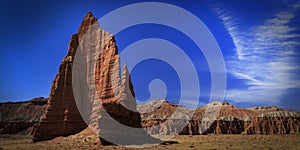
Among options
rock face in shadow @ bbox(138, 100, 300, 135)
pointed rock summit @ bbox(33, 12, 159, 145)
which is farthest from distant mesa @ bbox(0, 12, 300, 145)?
rock face in shadow @ bbox(138, 100, 300, 135)

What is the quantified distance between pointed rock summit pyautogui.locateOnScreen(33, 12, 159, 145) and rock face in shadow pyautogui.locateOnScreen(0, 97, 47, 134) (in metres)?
54.8

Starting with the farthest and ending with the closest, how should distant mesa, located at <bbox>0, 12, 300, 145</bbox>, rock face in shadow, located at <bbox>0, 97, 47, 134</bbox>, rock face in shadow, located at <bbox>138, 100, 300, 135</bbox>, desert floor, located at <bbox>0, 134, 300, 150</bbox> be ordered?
rock face in shadow, located at <bbox>138, 100, 300, 135</bbox>, rock face in shadow, located at <bbox>0, 97, 47, 134</bbox>, distant mesa, located at <bbox>0, 12, 300, 145</bbox>, desert floor, located at <bbox>0, 134, 300, 150</bbox>

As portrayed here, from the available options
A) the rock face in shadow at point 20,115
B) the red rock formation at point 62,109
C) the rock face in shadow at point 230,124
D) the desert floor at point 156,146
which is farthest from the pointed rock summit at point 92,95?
the rock face in shadow at point 230,124

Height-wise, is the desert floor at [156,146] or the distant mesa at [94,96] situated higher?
the distant mesa at [94,96]

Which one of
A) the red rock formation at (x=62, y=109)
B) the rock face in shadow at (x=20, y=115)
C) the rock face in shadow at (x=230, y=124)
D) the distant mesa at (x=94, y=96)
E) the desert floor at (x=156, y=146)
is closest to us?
the desert floor at (x=156, y=146)

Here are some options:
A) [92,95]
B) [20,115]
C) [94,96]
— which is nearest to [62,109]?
[92,95]

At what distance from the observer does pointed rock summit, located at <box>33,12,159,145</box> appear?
139 ft

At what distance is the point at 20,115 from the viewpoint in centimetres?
11762

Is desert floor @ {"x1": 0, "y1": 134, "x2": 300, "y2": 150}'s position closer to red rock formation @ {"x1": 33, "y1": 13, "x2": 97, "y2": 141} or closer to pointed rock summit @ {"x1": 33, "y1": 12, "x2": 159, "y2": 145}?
pointed rock summit @ {"x1": 33, "y1": 12, "x2": 159, "y2": 145}

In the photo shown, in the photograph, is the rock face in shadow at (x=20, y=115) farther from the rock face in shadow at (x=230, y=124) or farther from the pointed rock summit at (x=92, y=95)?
the pointed rock summit at (x=92, y=95)

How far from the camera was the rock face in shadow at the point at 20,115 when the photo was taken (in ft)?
347

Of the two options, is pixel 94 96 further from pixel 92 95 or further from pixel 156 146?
pixel 156 146

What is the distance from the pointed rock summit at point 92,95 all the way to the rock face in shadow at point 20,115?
180 ft

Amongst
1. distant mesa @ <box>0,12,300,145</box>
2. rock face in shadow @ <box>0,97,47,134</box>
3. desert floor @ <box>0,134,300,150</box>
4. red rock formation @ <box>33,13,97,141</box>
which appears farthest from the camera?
rock face in shadow @ <box>0,97,47,134</box>
